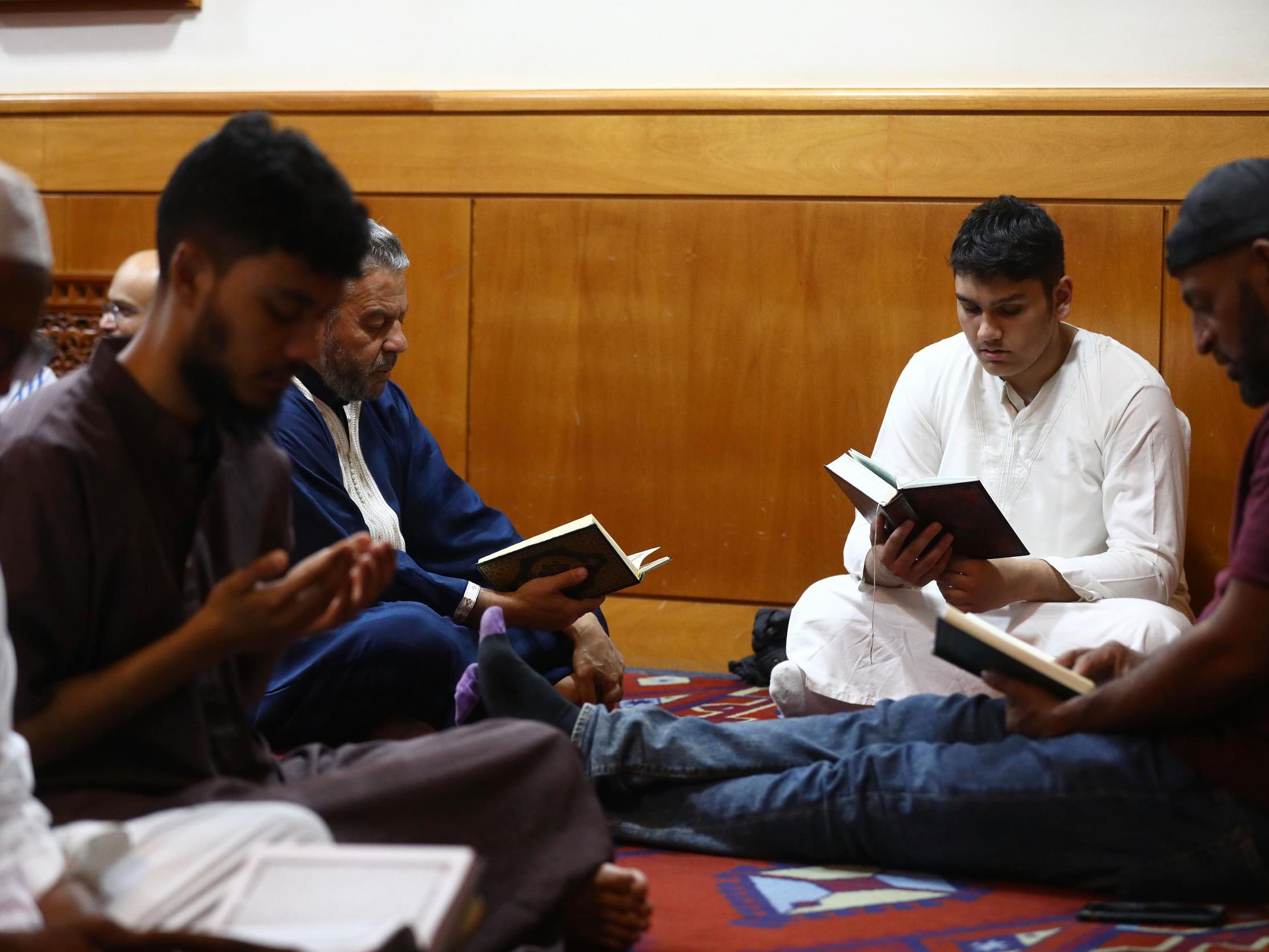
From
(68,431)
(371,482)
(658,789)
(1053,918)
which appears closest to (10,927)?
(68,431)

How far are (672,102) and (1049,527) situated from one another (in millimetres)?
2127

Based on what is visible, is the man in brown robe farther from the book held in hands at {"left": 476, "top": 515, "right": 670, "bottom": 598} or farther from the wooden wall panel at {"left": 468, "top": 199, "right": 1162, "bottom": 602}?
the wooden wall panel at {"left": 468, "top": 199, "right": 1162, "bottom": 602}

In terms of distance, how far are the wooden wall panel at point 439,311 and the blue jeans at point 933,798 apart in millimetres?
2593

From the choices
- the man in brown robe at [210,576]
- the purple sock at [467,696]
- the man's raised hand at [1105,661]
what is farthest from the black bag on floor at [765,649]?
the man in brown robe at [210,576]

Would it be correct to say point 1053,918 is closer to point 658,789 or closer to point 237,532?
point 658,789

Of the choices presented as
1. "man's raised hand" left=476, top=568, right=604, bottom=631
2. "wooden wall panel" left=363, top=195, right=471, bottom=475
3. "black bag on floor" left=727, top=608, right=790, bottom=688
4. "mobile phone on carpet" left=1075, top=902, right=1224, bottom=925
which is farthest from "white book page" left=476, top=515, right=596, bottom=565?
"wooden wall panel" left=363, top=195, right=471, bottom=475

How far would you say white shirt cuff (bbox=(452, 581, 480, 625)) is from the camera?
131 inches

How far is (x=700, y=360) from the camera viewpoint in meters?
4.78

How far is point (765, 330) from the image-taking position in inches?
186

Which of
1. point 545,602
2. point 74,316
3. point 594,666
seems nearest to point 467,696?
point 545,602

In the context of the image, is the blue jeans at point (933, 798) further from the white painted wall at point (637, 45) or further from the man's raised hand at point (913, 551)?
the white painted wall at point (637, 45)

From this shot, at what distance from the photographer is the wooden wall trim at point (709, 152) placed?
174 inches

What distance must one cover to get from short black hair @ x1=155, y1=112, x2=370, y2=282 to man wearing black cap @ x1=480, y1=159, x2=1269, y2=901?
3.23 feet

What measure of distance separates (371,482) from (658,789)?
1.31 m
